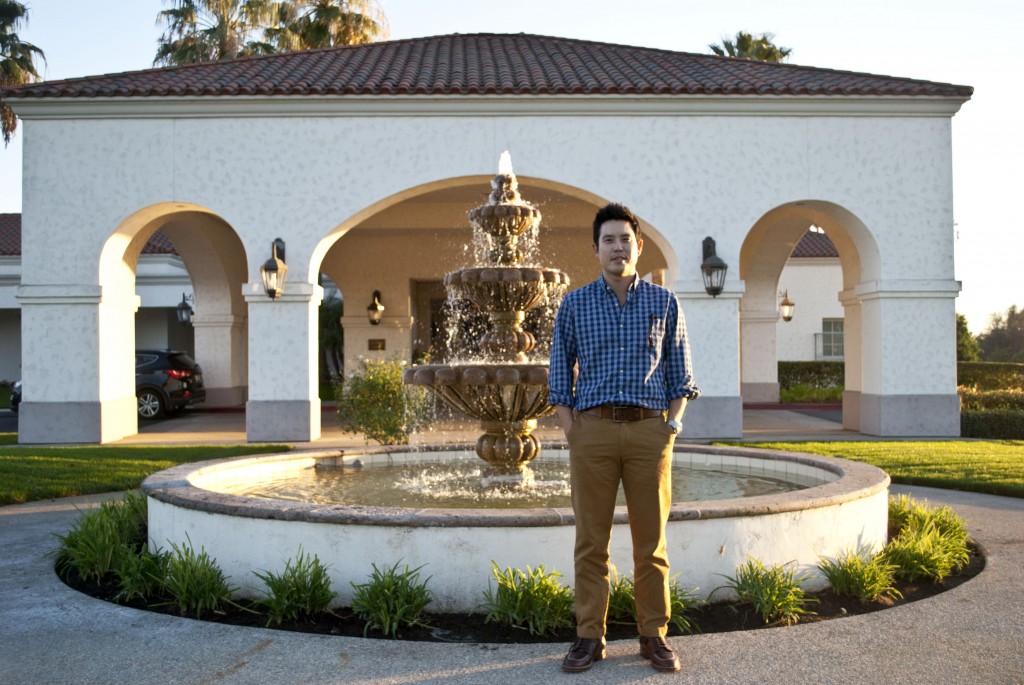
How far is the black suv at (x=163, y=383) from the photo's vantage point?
19.2m

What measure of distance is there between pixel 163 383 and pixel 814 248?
2184cm

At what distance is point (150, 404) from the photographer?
19344mm

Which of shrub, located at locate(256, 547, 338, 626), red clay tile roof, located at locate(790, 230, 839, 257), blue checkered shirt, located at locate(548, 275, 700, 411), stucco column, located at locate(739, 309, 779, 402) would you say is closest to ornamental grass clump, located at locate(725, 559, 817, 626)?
Result: blue checkered shirt, located at locate(548, 275, 700, 411)

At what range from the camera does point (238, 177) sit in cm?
1365

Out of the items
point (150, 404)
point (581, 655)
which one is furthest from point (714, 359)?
point (150, 404)

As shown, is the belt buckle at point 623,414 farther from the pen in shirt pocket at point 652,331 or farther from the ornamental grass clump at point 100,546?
the ornamental grass clump at point 100,546

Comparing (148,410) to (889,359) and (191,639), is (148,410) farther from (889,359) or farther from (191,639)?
(191,639)

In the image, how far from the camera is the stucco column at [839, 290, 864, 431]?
49.9 feet

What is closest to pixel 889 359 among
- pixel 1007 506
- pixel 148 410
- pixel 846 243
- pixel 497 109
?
pixel 846 243

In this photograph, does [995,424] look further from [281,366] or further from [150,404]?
[150,404]

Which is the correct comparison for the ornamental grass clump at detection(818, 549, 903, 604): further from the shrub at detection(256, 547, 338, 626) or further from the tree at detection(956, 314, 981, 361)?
the tree at detection(956, 314, 981, 361)

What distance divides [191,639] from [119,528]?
2.45 meters

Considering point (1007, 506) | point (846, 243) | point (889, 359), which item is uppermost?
point (846, 243)

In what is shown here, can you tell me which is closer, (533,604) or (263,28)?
(533,604)
